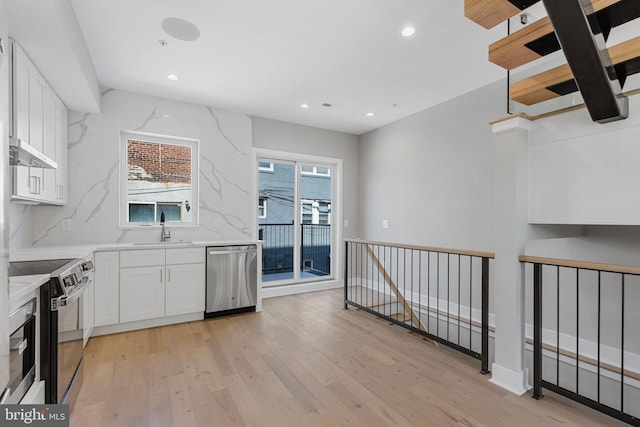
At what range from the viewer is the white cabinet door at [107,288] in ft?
10.6

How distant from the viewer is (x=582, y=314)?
9.52ft

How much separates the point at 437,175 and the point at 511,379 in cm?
269

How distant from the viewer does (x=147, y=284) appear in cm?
348

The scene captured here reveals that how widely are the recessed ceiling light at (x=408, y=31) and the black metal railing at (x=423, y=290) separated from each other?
192 centimetres

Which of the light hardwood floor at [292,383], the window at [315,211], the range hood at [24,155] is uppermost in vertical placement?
the range hood at [24,155]

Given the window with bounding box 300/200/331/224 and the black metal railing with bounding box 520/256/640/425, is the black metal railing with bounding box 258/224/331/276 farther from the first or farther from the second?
the black metal railing with bounding box 520/256/640/425

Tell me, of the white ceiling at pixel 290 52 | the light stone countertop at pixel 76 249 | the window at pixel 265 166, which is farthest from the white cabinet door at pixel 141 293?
the window at pixel 265 166

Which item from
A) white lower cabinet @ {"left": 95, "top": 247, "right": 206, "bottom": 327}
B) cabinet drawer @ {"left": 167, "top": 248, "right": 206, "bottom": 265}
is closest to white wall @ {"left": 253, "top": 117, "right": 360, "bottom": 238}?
cabinet drawer @ {"left": 167, "top": 248, "right": 206, "bottom": 265}

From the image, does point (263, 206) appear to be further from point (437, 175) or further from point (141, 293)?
point (437, 175)

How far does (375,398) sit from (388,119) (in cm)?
397

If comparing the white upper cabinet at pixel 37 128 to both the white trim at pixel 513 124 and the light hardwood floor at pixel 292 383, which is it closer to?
the light hardwood floor at pixel 292 383

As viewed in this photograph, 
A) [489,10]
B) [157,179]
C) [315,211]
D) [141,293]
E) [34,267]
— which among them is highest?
[489,10]

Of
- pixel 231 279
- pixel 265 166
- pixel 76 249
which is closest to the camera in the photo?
pixel 76 249

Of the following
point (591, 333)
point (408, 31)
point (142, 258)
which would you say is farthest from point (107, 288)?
point (591, 333)
